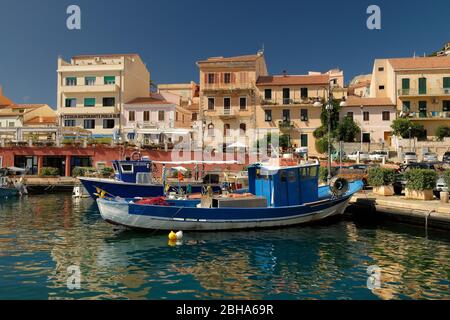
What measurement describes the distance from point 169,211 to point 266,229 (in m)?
4.64

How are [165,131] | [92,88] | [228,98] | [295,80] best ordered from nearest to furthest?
[165,131]
[295,80]
[228,98]
[92,88]

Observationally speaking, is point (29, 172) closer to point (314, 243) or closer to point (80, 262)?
point (80, 262)

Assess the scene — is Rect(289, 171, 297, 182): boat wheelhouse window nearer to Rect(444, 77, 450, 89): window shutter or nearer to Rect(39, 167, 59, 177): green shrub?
Rect(39, 167, 59, 177): green shrub

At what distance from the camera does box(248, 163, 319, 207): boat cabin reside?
59.4 ft

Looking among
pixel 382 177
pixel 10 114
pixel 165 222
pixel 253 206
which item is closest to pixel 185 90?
pixel 10 114

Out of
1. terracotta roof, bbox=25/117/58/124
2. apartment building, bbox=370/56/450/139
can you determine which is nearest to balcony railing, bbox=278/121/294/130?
apartment building, bbox=370/56/450/139

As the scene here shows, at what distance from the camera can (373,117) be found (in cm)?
4619

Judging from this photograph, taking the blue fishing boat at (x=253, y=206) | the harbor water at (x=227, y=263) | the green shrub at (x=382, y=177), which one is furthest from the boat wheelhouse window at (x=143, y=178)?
the green shrub at (x=382, y=177)

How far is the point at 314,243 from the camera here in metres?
15.1

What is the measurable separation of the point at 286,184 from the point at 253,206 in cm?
210

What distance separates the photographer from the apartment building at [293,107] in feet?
151

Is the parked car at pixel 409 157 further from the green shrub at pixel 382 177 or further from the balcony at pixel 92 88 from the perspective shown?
the balcony at pixel 92 88

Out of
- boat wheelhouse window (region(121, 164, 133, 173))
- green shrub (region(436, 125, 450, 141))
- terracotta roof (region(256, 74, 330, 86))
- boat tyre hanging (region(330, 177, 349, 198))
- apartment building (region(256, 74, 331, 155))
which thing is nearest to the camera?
boat tyre hanging (region(330, 177, 349, 198))

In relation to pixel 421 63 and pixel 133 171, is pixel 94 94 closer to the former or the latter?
pixel 133 171
